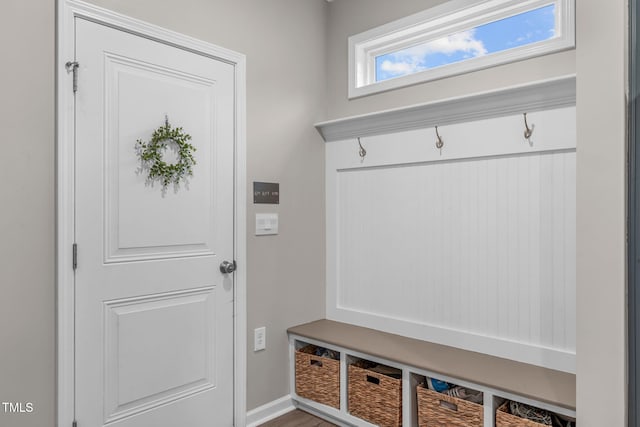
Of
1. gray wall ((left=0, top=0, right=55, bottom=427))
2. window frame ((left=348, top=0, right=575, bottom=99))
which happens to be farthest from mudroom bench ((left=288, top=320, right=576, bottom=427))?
window frame ((left=348, top=0, right=575, bottom=99))

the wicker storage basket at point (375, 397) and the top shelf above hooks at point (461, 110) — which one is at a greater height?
the top shelf above hooks at point (461, 110)

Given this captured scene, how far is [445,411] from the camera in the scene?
1.99 m

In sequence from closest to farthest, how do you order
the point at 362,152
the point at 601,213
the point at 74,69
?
the point at 601,213 < the point at 74,69 < the point at 362,152

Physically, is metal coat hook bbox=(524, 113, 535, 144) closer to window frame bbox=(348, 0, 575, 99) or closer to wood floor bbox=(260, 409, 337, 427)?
window frame bbox=(348, 0, 575, 99)

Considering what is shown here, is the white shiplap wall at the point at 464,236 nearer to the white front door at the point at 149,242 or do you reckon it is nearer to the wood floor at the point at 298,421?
the wood floor at the point at 298,421

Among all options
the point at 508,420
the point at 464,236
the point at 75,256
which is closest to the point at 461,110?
the point at 464,236

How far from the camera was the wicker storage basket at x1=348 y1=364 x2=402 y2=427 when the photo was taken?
7.12 ft

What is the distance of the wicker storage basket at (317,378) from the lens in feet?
Result: 7.99

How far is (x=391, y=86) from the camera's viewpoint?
265 centimetres

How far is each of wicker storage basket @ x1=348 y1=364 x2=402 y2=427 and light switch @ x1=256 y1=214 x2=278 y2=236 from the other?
2.96 ft

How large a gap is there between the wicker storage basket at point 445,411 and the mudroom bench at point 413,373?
19 millimetres

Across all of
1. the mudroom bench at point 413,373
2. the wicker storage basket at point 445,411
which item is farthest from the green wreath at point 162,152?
the wicker storage basket at point 445,411

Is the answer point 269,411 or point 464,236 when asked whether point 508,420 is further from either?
point 269,411

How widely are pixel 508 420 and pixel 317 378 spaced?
1089 mm
